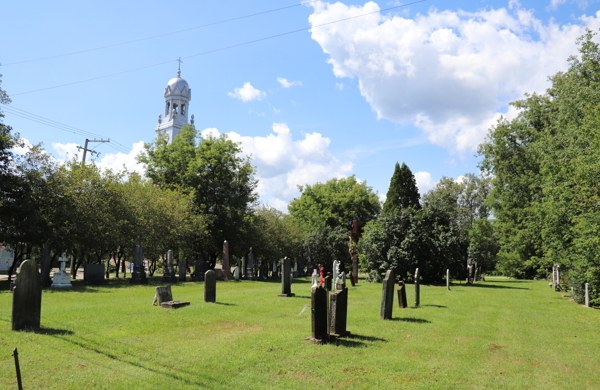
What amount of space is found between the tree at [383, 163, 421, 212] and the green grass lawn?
74.3 ft

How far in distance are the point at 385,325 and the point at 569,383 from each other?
5396mm

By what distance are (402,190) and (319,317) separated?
1139 inches

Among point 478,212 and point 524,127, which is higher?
point 524,127

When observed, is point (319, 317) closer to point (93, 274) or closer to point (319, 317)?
point (319, 317)

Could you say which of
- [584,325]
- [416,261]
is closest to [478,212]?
[416,261]

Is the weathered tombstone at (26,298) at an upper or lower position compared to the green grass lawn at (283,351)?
upper

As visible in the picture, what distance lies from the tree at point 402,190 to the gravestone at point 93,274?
22.9 metres

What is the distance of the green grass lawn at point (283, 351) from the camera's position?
718 centimetres

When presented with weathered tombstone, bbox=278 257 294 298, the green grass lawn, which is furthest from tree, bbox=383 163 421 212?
the green grass lawn

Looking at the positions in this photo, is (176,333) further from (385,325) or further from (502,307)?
(502,307)

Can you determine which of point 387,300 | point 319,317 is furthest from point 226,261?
point 319,317

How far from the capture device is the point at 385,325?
12461 mm

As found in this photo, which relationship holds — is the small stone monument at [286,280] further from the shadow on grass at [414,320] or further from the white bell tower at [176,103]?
the white bell tower at [176,103]

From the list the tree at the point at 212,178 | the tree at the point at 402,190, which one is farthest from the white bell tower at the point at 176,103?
the tree at the point at 402,190
